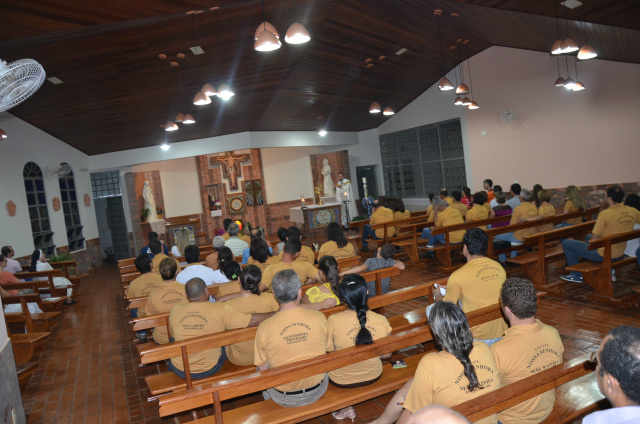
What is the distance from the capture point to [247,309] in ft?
12.8

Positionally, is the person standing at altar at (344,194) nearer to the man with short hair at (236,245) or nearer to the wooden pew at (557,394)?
the man with short hair at (236,245)

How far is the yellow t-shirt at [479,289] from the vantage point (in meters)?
3.55

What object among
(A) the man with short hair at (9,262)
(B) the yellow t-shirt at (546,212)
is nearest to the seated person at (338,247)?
(B) the yellow t-shirt at (546,212)

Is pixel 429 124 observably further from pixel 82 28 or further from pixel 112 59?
pixel 82 28

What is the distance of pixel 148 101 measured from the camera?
10195 mm

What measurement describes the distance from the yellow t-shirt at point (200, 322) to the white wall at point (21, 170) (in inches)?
320

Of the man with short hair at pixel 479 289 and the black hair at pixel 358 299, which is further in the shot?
the man with short hair at pixel 479 289

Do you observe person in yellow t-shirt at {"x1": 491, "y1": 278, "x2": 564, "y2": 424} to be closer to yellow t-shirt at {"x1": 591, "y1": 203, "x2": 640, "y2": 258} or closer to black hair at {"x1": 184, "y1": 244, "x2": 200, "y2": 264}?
yellow t-shirt at {"x1": 591, "y1": 203, "x2": 640, "y2": 258}

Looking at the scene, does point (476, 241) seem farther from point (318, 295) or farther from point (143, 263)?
point (143, 263)

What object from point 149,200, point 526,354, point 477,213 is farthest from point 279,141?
point 526,354

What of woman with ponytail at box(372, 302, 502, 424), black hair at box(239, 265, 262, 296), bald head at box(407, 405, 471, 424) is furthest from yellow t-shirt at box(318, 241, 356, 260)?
bald head at box(407, 405, 471, 424)

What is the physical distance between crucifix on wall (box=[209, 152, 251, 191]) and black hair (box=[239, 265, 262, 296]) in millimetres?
12907

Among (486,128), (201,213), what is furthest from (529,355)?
(201,213)

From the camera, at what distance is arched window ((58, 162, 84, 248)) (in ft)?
40.6
